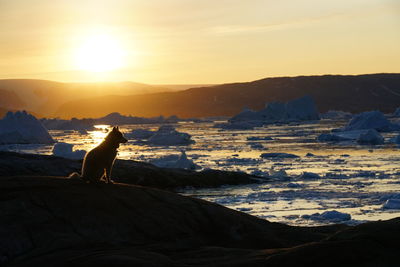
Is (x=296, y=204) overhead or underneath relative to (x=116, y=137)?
underneath

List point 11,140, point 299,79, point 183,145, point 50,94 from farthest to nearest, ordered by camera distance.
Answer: point 50,94 < point 299,79 < point 11,140 < point 183,145

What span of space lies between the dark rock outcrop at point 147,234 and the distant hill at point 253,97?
13893cm

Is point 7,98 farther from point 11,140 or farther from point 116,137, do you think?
point 116,137

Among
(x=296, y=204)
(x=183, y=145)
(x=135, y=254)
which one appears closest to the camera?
(x=135, y=254)

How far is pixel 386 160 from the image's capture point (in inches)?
1079

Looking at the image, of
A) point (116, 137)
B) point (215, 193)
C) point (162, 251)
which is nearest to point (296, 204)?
point (215, 193)

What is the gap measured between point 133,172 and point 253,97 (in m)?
141

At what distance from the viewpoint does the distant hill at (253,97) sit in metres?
149

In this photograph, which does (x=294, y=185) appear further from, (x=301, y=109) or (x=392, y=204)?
(x=301, y=109)

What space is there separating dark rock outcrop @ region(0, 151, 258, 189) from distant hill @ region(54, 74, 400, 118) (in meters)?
125

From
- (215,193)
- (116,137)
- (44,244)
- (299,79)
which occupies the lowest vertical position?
(215,193)

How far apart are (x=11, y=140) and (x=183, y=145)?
49.6 feet

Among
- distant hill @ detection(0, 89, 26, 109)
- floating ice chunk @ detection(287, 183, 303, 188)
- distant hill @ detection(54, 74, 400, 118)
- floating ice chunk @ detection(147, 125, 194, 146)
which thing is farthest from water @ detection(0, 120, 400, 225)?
distant hill @ detection(0, 89, 26, 109)

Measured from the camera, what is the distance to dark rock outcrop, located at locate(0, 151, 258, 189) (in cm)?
1783
